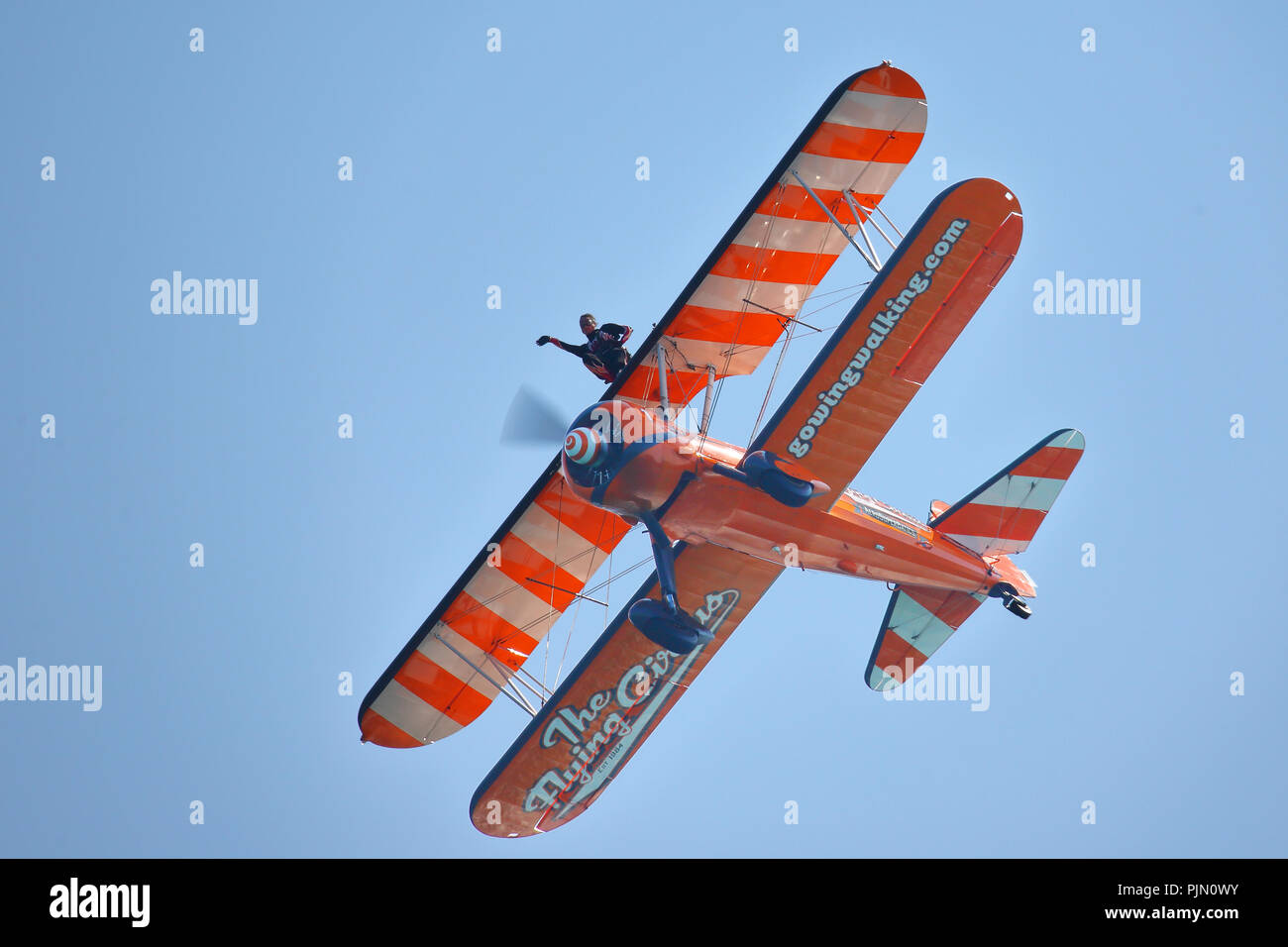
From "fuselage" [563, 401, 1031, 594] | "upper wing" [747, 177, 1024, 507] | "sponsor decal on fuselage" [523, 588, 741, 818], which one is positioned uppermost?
"upper wing" [747, 177, 1024, 507]

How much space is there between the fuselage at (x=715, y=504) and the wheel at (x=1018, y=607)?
0.95 meters

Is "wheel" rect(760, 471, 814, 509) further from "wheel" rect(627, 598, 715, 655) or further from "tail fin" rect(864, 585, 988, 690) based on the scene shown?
"tail fin" rect(864, 585, 988, 690)

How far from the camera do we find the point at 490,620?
15945 mm

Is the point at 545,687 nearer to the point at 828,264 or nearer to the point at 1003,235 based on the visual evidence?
the point at 828,264

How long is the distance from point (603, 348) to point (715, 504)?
1.97m

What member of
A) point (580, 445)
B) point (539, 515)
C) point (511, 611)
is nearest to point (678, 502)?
point (580, 445)

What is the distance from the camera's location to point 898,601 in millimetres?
15617

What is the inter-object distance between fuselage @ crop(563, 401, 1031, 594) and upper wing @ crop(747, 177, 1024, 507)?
380mm

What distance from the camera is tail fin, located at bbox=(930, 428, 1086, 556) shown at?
15352 mm

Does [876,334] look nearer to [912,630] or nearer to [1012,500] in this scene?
[1012,500]

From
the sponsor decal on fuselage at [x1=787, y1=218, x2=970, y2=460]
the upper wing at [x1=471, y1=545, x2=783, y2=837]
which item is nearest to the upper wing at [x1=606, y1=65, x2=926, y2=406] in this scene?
the sponsor decal on fuselage at [x1=787, y1=218, x2=970, y2=460]

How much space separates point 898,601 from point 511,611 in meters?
4.09

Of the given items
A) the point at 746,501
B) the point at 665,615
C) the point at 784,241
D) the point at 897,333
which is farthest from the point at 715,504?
the point at 784,241

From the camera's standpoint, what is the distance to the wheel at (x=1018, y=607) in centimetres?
1513
